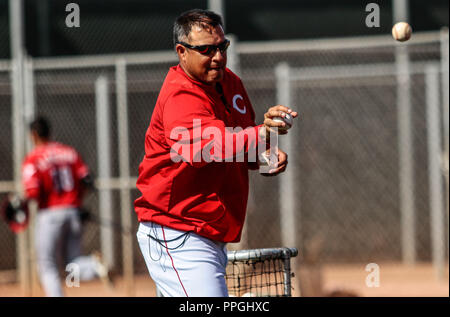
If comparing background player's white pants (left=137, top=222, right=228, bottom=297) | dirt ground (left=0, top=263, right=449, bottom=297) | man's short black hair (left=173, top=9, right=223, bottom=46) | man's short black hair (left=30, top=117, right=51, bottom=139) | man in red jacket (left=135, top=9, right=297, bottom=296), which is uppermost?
man's short black hair (left=30, top=117, right=51, bottom=139)

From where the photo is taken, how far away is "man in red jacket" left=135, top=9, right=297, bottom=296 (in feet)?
11.5

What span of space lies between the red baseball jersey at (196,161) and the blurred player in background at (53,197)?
392 cm

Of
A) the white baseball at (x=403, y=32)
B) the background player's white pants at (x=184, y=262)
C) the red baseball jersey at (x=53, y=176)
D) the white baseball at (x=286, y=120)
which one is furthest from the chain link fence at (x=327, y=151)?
the white baseball at (x=286, y=120)

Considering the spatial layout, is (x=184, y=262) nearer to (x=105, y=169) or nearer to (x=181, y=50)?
(x=181, y=50)

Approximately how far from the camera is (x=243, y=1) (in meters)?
12.5

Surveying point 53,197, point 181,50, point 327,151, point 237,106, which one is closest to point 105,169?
point 53,197

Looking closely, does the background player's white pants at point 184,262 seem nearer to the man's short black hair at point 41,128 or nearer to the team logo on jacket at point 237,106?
the team logo on jacket at point 237,106

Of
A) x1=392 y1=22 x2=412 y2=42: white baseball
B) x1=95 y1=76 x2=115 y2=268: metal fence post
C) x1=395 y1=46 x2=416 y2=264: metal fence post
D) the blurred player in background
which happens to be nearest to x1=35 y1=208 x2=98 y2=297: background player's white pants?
the blurred player in background

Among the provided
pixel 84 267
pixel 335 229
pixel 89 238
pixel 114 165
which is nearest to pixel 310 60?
pixel 335 229

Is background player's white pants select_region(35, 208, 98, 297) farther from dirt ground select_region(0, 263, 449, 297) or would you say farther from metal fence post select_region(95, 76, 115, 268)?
metal fence post select_region(95, 76, 115, 268)

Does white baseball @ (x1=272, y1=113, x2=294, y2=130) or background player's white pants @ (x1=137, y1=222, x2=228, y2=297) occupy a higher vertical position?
white baseball @ (x1=272, y1=113, x2=294, y2=130)

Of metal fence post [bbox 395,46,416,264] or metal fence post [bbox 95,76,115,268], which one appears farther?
metal fence post [bbox 395,46,416,264]

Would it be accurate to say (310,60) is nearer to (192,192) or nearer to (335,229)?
(335,229)

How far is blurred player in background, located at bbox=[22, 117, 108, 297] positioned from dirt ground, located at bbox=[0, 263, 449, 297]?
115cm
